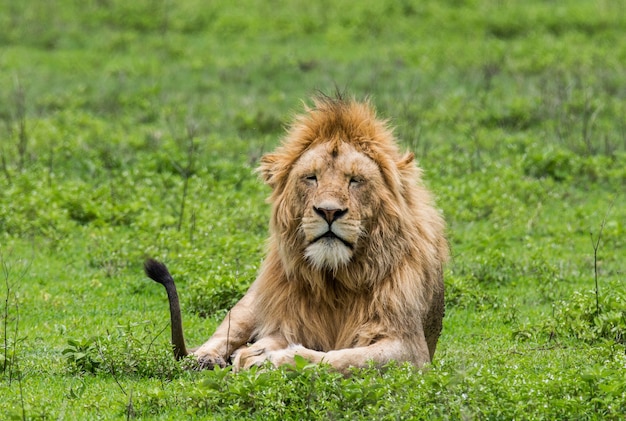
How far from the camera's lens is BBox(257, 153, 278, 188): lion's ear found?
20.4 feet

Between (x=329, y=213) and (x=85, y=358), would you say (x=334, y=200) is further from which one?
(x=85, y=358)

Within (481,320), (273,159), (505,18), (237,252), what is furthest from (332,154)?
(505,18)

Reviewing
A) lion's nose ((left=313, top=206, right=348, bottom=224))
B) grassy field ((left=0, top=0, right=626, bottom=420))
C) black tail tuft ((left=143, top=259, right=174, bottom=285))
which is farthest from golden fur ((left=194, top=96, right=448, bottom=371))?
black tail tuft ((left=143, top=259, right=174, bottom=285))

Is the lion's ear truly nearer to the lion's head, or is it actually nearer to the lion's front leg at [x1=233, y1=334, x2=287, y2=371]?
the lion's head

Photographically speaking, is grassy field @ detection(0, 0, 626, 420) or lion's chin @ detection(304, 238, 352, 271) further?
lion's chin @ detection(304, 238, 352, 271)

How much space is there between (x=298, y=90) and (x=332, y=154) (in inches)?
382

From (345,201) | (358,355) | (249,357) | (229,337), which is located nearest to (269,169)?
(345,201)

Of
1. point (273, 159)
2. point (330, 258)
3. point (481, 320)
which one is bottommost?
point (481, 320)

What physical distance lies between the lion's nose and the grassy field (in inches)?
31.3

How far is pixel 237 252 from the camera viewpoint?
28.3 feet

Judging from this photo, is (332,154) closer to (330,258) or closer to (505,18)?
(330,258)

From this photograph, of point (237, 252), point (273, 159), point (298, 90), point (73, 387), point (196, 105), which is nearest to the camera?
point (73, 387)

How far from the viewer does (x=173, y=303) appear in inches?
244

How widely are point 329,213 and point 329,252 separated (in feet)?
0.67
